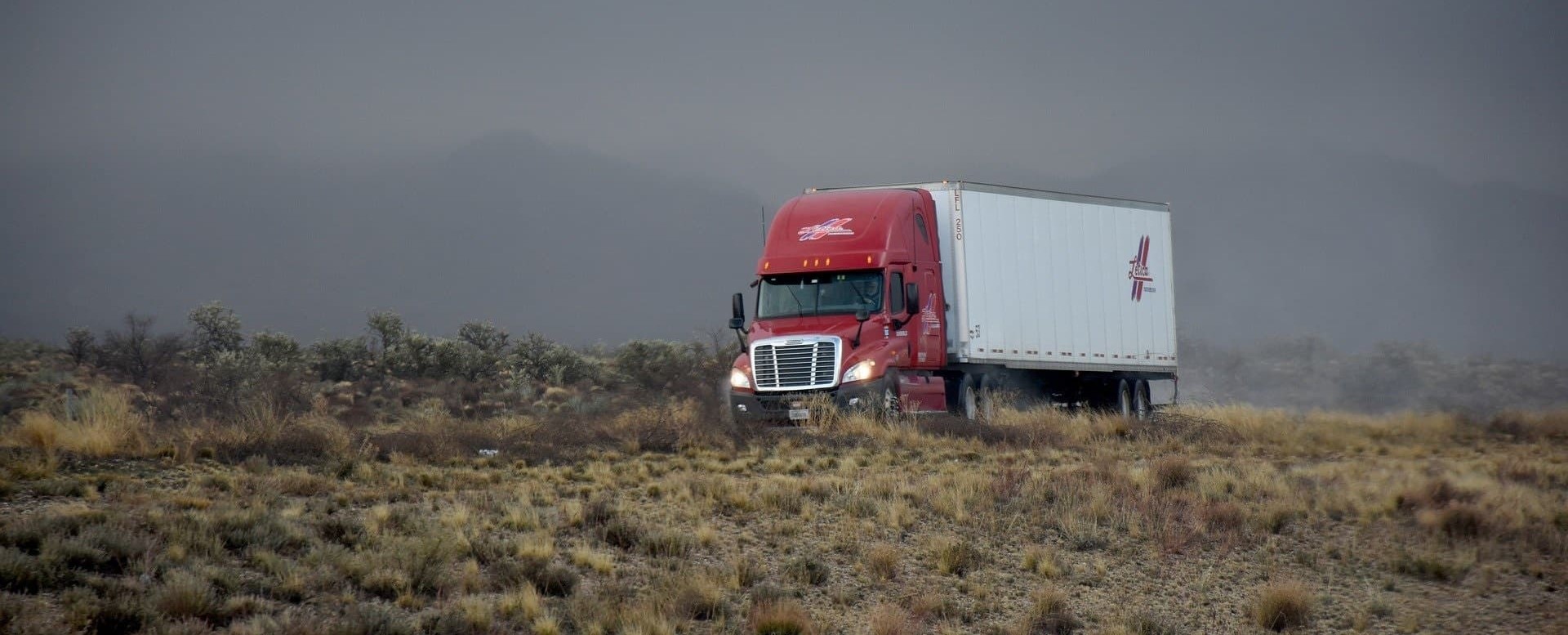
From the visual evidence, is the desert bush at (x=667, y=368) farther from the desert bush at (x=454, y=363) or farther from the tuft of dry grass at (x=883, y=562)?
the tuft of dry grass at (x=883, y=562)

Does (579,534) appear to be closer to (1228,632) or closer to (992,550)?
(992,550)

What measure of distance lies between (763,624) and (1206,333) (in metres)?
134

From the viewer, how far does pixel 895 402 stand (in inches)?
849

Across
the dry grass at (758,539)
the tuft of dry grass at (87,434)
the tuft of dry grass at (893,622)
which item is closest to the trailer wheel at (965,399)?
the dry grass at (758,539)

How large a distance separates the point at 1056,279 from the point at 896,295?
5698 mm

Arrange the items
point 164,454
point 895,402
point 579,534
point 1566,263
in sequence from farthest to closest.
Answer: point 1566,263 < point 895,402 < point 164,454 < point 579,534

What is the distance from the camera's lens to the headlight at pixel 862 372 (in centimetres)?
2122

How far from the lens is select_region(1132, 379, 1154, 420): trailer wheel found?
97.0 feet

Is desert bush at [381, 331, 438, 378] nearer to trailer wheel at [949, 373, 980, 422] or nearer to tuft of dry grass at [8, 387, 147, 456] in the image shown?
trailer wheel at [949, 373, 980, 422]

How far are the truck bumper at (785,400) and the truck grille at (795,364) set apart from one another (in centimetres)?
14

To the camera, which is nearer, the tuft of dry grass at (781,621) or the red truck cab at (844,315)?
the tuft of dry grass at (781,621)

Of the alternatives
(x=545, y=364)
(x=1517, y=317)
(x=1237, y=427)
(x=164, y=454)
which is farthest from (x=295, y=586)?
(x=1517, y=317)

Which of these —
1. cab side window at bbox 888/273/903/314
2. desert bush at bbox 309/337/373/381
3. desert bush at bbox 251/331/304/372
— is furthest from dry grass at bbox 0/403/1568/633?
desert bush at bbox 251/331/304/372

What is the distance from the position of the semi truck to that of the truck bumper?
0.03 metres
